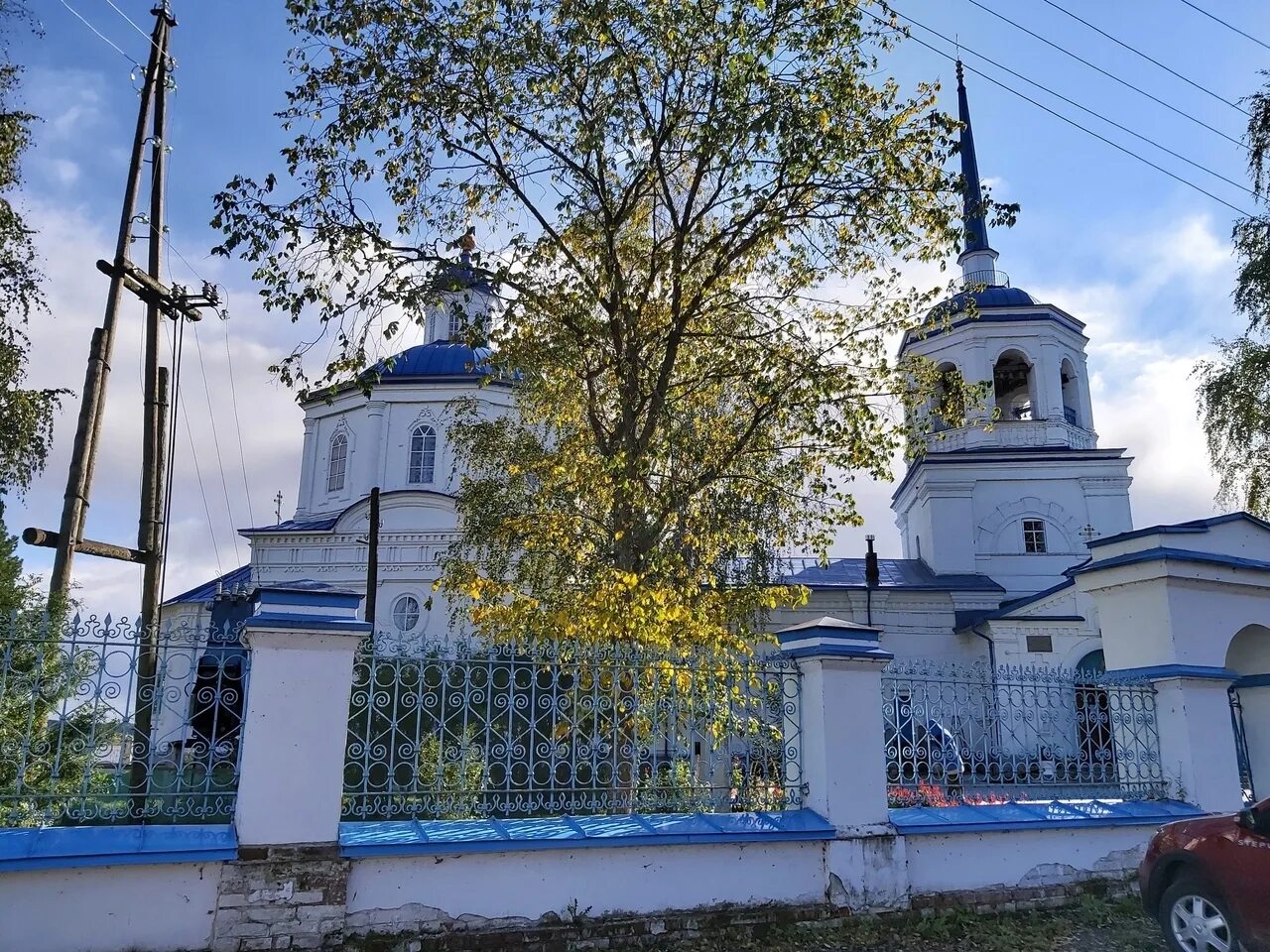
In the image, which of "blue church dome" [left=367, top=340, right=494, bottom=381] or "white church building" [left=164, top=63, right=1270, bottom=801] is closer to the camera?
"white church building" [left=164, top=63, right=1270, bottom=801]

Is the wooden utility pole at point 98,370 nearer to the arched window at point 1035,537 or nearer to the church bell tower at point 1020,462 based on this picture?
the church bell tower at point 1020,462

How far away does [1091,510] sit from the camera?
21.7 metres

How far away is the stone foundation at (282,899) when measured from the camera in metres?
4.66

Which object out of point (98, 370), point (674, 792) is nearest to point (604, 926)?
point (674, 792)

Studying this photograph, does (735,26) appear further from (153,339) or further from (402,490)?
(402,490)

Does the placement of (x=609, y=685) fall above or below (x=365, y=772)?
above

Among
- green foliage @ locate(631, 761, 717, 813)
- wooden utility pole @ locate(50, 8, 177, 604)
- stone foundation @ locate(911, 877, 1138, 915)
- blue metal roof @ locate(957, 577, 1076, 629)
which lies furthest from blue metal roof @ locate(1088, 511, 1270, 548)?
blue metal roof @ locate(957, 577, 1076, 629)

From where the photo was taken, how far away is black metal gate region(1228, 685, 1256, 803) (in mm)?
7834

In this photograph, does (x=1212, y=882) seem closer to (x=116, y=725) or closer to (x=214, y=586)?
(x=116, y=725)

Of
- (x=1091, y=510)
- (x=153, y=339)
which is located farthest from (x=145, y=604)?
(x=1091, y=510)

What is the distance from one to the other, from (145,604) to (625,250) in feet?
19.3

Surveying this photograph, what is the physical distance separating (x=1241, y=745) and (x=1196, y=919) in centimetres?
326

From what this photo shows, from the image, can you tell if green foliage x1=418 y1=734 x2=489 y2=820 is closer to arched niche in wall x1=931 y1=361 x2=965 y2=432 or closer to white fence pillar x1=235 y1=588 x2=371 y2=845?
white fence pillar x1=235 y1=588 x2=371 y2=845

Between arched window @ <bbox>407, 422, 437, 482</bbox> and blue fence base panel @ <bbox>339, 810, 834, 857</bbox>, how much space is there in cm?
1894
